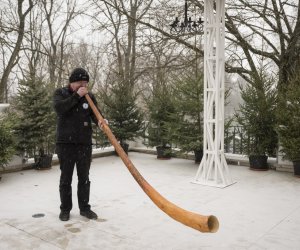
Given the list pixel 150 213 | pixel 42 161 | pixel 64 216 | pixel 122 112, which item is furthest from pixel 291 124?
pixel 42 161

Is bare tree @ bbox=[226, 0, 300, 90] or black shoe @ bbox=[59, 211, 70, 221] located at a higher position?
bare tree @ bbox=[226, 0, 300, 90]

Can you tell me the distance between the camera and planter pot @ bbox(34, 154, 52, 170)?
289 inches

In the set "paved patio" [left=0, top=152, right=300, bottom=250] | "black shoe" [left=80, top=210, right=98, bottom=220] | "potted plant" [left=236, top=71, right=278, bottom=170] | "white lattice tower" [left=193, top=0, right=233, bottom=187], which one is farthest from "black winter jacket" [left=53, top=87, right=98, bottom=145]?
"potted plant" [left=236, top=71, right=278, bottom=170]

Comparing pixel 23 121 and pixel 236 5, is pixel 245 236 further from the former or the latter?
pixel 236 5

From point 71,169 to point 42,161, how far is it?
3.60 m

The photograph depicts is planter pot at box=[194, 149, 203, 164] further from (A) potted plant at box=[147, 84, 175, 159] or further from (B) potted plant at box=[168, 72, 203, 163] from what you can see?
(A) potted plant at box=[147, 84, 175, 159]

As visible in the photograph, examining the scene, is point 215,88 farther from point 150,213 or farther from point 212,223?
point 212,223

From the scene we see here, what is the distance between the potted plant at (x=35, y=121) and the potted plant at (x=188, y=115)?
2.88 metres

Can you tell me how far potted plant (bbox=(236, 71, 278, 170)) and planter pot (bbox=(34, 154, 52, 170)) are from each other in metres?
4.55

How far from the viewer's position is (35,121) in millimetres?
7148

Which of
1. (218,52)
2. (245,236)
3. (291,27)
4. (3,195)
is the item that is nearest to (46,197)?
(3,195)

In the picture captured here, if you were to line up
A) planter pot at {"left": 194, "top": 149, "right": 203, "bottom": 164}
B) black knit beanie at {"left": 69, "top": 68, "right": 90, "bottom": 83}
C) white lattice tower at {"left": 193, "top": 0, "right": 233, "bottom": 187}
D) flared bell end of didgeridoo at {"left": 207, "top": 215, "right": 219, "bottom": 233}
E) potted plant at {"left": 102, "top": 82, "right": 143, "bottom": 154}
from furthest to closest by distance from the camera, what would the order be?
potted plant at {"left": 102, "top": 82, "right": 143, "bottom": 154} → planter pot at {"left": 194, "top": 149, "right": 203, "bottom": 164} → white lattice tower at {"left": 193, "top": 0, "right": 233, "bottom": 187} → black knit beanie at {"left": 69, "top": 68, "right": 90, "bottom": 83} → flared bell end of didgeridoo at {"left": 207, "top": 215, "right": 219, "bottom": 233}

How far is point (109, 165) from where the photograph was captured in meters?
7.95

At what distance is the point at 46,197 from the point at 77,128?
1.82 m
